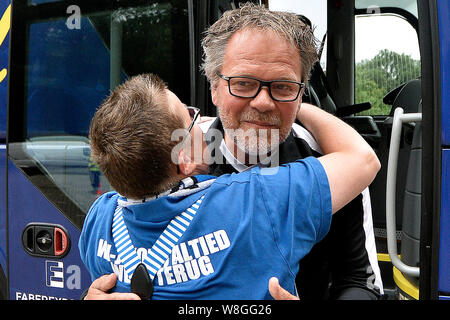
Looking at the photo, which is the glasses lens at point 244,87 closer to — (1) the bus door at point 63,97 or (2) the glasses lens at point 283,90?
(2) the glasses lens at point 283,90

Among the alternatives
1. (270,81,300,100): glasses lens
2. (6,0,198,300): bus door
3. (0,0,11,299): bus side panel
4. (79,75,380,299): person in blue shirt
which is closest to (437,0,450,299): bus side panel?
(79,75,380,299): person in blue shirt

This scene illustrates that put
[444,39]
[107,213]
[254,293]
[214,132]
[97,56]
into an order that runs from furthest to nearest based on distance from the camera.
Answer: [97,56]
[214,132]
[444,39]
[107,213]
[254,293]

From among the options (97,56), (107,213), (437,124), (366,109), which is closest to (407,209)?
(437,124)

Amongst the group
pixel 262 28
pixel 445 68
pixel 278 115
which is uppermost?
pixel 262 28

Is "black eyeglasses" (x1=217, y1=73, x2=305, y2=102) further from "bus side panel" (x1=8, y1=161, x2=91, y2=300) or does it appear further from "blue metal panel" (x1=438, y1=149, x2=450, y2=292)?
"bus side panel" (x1=8, y1=161, x2=91, y2=300)

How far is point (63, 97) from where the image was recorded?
1.97m

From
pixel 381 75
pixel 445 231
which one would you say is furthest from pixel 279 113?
pixel 381 75

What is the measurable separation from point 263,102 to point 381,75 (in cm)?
235

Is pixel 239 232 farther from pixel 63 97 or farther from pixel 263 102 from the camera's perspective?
pixel 63 97

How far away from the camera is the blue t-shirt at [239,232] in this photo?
41.9 inches

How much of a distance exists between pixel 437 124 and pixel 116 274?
1071mm

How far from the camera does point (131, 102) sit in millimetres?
1117

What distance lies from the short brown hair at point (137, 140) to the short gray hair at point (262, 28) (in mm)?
344

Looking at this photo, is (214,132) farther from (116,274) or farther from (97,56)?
(97,56)
